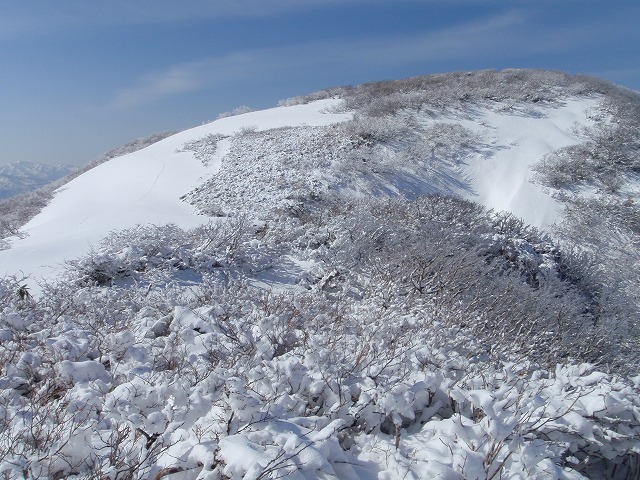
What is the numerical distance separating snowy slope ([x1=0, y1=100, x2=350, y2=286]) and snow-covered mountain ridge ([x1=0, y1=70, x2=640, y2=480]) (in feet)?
0.40

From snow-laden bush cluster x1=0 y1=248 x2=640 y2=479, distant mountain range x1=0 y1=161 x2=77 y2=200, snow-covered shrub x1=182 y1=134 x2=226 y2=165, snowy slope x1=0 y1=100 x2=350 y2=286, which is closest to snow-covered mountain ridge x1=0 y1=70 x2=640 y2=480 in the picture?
snow-laden bush cluster x1=0 y1=248 x2=640 y2=479

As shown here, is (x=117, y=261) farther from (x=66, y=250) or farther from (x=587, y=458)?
(x=587, y=458)

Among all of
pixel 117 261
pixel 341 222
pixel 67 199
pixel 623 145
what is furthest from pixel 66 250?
pixel 623 145

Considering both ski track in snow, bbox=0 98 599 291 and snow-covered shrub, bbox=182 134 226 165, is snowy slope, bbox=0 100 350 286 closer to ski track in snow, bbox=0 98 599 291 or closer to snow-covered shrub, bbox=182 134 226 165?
ski track in snow, bbox=0 98 599 291

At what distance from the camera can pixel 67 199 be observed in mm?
15031

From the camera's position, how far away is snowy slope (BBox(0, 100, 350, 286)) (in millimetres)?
7949

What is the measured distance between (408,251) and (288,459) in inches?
219

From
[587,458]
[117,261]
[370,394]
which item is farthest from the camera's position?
[117,261]

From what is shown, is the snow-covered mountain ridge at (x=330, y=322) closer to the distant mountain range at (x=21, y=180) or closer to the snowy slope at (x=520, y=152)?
the snowy slope at (x=520, y=152)

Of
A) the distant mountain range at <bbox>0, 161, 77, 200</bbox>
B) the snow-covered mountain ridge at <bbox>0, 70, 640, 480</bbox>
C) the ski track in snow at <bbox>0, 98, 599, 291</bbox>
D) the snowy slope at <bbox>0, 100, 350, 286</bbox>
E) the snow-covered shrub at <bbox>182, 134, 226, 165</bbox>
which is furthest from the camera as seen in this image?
the distant mountain range at <bbox>0, 161, 77, 200</bbox>

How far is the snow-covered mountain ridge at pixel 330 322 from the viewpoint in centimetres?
287

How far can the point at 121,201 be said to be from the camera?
42.6 ft

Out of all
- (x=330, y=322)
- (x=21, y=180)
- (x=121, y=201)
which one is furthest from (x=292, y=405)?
(x=21, y=180)

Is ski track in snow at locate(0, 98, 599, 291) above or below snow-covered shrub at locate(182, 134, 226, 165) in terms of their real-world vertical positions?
below
